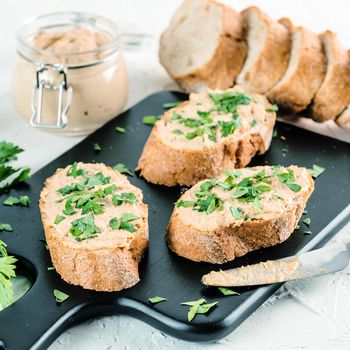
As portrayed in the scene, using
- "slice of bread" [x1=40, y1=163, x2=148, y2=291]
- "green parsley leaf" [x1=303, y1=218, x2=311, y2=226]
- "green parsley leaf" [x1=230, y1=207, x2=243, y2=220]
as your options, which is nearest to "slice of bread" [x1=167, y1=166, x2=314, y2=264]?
"green parsley leaf" [x1=230, y1=207, x2=243, y2=220]

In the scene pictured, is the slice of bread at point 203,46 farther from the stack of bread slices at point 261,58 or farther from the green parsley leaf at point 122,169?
the green parsley leaf at point 122,169

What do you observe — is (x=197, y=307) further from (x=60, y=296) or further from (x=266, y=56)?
(x=266, y=56)

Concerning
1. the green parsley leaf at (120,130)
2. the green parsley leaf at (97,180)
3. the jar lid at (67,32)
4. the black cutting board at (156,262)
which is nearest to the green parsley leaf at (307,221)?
the black cutting board at (156,262)

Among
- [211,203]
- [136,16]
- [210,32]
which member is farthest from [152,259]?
[136,16]

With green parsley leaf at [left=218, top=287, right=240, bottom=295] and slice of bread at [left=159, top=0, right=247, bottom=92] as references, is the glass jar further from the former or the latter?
green parsley leaf at [left=218, top=287, right=240, bottom=295]

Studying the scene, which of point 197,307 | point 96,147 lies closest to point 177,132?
point 96,147

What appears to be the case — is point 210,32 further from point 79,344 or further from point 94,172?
point 79,344
